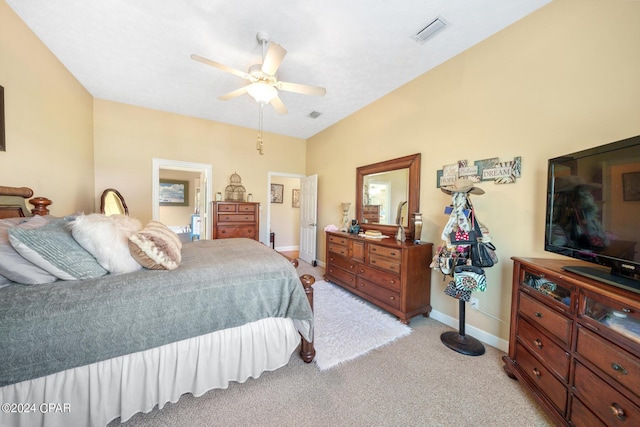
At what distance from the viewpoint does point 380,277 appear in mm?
2646

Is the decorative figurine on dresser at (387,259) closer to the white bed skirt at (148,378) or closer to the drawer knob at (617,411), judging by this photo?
the white bed skirt at (148,378)

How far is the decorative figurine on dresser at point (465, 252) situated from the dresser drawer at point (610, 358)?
73 centimetres

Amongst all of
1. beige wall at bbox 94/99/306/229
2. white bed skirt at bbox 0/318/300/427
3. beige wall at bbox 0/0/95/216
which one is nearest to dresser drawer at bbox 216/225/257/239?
beige wall at bbox 94/99/306/229

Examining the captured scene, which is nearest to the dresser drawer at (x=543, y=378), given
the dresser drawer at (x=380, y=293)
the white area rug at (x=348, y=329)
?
the white area rug at (x=348, y=329)

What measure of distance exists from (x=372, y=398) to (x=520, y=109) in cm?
256

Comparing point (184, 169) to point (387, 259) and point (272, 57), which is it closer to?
point (272, 57)

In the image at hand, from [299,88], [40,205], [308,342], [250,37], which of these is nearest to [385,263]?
[308,342]

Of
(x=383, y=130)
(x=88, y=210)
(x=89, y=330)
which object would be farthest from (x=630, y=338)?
(x=88, y=210)

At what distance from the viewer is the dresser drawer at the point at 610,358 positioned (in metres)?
0.92

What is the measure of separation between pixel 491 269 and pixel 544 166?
38.3 inches

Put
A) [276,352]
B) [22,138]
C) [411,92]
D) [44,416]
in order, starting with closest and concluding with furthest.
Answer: [44,416] < [276,352] < [22,138] < [411,92]

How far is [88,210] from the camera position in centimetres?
333

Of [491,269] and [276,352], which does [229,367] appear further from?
[491,269]

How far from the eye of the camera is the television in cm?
110
